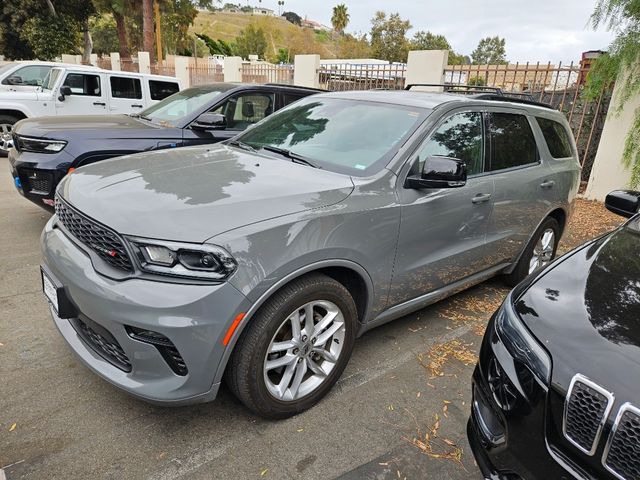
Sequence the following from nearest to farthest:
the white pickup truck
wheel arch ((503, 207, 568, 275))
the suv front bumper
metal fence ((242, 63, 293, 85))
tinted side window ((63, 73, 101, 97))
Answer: the suv front bumper
wheel arch ((503, 207, 568, 275))
the white pickup truck
tinted side window ((63, 73, 101, 97))
metal fence ((242, 63, 293, 85))

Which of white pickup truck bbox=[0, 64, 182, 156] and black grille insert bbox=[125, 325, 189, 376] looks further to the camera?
white pickup truck bbox=[0, 64, 182, 156]

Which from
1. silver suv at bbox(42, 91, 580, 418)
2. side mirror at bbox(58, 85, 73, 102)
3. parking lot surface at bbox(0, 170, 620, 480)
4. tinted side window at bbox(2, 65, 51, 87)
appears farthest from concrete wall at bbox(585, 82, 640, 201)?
tinted side window at bbox(2, 65, 51, 87)

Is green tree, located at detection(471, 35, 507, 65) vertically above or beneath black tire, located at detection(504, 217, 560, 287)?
above

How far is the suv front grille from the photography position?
2.13 metres

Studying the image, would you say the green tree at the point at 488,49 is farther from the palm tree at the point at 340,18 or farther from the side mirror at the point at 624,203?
the side mirror at the point at 624,203

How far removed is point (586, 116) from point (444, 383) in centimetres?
772

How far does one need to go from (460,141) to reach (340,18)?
69027mm

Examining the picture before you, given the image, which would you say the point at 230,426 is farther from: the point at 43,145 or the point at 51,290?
the point at 43,145

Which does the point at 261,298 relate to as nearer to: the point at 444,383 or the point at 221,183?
the point at 221,183

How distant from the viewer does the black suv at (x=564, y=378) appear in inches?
57.6

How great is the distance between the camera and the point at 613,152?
7.83 metres

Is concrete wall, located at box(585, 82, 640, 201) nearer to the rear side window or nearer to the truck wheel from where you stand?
the rear side window

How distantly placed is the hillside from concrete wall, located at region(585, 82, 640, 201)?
54.8m

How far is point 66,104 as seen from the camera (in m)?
9.35
